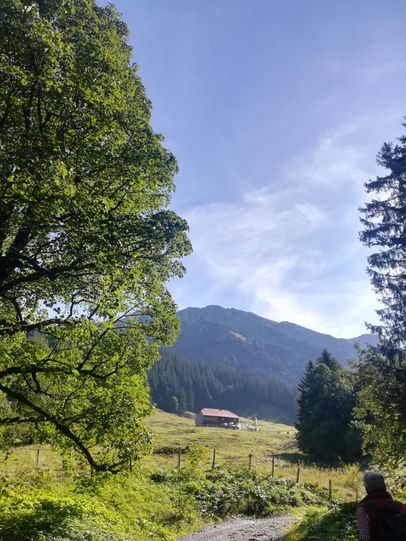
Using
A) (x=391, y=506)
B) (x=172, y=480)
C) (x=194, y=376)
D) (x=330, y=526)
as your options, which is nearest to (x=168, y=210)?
(x=391, y=506)

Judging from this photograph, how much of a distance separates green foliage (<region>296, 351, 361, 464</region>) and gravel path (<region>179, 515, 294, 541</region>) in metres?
29.1

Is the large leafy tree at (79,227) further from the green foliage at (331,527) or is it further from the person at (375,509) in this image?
the green foliage at (331,527)

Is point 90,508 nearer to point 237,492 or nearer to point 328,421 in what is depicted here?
point 237,492

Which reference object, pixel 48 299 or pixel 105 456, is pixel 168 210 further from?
pixel 105 456

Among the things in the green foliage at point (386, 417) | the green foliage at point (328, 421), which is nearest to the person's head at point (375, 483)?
the green foliage at point (386, 417)

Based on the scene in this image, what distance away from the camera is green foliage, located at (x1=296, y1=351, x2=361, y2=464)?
4731 centimetres

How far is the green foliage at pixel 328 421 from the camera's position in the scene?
155 feet

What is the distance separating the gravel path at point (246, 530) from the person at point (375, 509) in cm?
1261

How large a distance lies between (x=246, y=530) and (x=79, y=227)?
1692cm

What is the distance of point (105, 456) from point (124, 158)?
8757 millimetres

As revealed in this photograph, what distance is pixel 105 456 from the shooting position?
11.3 meters

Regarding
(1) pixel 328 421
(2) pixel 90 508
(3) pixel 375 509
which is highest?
(3) pixel 375 509

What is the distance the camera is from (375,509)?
5.51 metres

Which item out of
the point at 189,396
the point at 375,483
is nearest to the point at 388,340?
the point at 375,483
